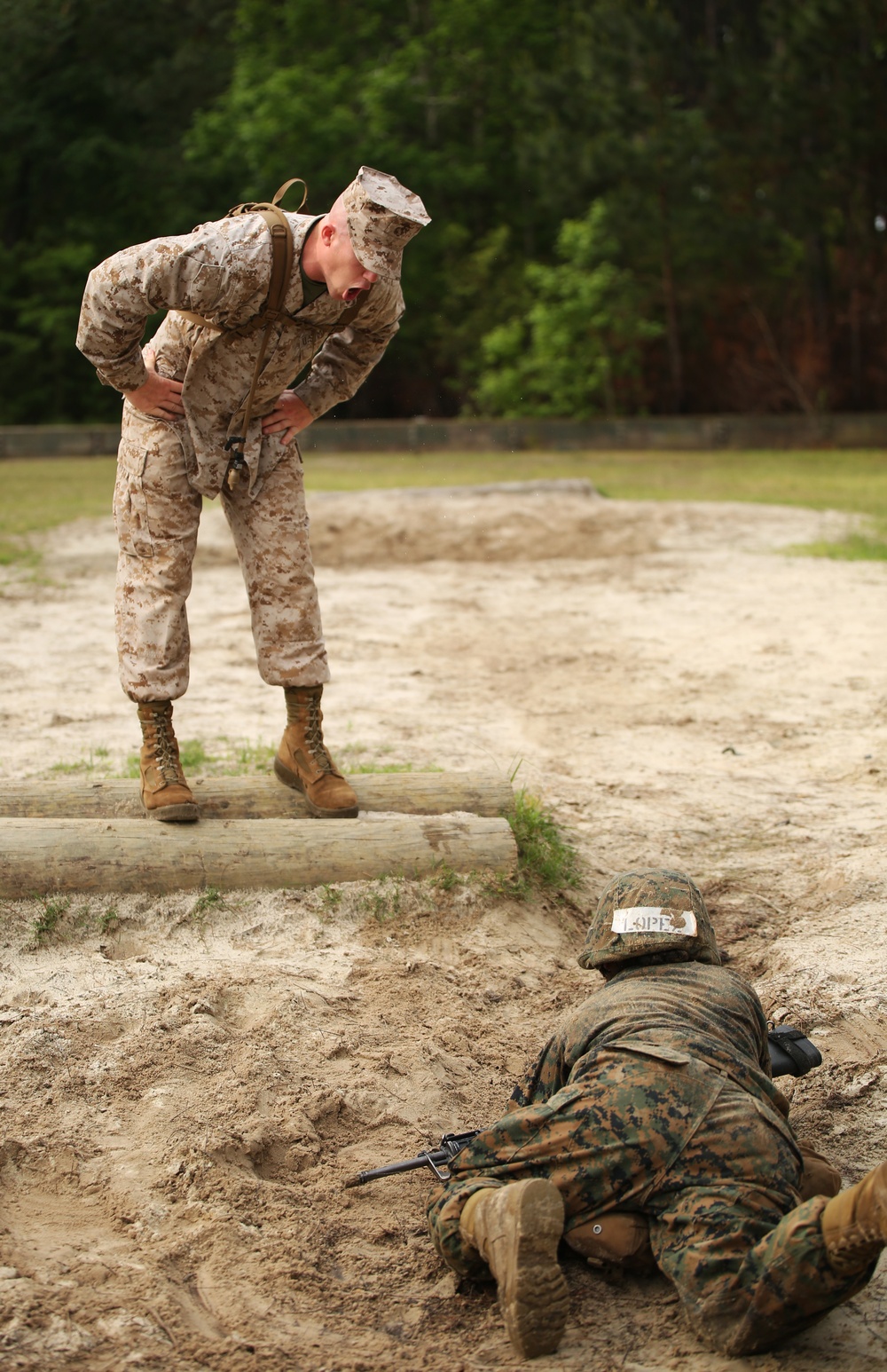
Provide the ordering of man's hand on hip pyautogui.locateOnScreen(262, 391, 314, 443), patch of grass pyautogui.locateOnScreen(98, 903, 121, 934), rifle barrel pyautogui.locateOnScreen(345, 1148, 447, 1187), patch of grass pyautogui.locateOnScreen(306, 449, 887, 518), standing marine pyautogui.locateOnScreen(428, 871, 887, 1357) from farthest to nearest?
patch of grass pyautogui.locateOnScreen(306, 449, 887, 518) < man's hand on hip pyautogui.locateOnScreen(262, 391, 314, 443) < patch of grass pyautogui.locateOnScreen(98, 903, 121, 934) < rifle barrel pyautogui.locateOnScreen(345, 1148, 447, 1187) < standing marine pyautogui.locateOnScreen(428, 871, 887, 1357)

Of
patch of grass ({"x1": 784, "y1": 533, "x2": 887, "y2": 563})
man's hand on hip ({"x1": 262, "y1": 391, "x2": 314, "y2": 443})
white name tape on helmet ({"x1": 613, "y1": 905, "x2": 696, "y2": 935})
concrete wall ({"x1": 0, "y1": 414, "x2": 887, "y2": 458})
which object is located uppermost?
man's hand on hip ({"x1": 262, "y1": 391, "x2": 314, "y2": 443})

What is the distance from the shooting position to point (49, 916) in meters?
3.59

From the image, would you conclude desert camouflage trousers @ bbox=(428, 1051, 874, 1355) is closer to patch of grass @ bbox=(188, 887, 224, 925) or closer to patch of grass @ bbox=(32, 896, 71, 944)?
patch of grass @ bbox=(188, 887, 224, 925)

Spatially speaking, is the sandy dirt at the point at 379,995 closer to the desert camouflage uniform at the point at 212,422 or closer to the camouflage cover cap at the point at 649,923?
the camouflage cover cap at the point at 649,923

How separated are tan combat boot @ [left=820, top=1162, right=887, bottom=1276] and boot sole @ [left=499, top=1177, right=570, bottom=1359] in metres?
0.42

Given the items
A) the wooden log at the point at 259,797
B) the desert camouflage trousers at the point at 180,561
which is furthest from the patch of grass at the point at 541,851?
the desert camouflage trousers at the point at 180,561

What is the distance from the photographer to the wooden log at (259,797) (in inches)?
160

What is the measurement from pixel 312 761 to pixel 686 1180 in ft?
6.74

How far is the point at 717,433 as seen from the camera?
21.8 metres

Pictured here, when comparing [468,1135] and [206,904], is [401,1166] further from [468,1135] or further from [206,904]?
[206,904]

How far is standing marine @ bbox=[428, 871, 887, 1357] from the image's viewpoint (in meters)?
2.14

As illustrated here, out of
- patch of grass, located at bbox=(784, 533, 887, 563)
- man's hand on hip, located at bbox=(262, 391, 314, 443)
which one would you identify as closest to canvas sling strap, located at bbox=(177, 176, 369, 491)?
man's hand on hip, located at bbox=(262, 391, 314, 443)

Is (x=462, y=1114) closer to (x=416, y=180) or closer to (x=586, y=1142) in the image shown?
(x=586, y=1142)

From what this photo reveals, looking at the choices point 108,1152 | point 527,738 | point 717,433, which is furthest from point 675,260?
point 108,1152
